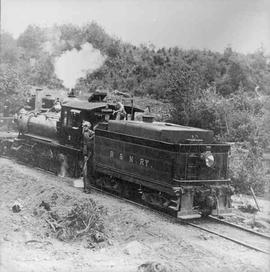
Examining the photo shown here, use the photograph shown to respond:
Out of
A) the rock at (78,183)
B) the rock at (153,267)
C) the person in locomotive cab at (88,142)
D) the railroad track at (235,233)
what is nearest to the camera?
the rock at (153,267)

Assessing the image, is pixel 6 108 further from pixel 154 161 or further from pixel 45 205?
pixel 154 161

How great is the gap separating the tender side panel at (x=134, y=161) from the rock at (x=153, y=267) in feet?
10.4

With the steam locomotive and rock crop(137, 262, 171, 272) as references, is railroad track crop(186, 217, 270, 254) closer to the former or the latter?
the steam locomotive

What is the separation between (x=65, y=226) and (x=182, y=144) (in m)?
3.11

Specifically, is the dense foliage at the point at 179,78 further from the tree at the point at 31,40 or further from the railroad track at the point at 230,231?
the railroad track at the point at 230,231

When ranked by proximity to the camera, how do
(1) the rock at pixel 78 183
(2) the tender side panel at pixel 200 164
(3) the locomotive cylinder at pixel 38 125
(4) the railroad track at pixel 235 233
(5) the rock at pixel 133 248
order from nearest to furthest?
(5) the rock at pixel 133 248 < (4) the railroad track at pixel 235 233 < (2) the tender side panel at pixel 200 164 < (1) the rock at pixel 78 183 < (3) the locomotive cylinder at pixel 38 125

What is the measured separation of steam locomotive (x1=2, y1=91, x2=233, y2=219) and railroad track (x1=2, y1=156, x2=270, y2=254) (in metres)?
0.18

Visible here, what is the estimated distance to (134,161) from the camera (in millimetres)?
11305

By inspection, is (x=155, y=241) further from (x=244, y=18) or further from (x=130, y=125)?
(x=244, y=18)

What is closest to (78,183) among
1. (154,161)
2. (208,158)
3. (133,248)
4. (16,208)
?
(16,208)

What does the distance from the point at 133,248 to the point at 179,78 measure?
13609 mm

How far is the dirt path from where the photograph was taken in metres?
7.09

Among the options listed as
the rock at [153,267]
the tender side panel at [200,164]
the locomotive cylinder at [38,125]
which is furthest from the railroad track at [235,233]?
the locomotive cylinder at [38,125]

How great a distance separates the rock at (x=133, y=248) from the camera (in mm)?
7758
